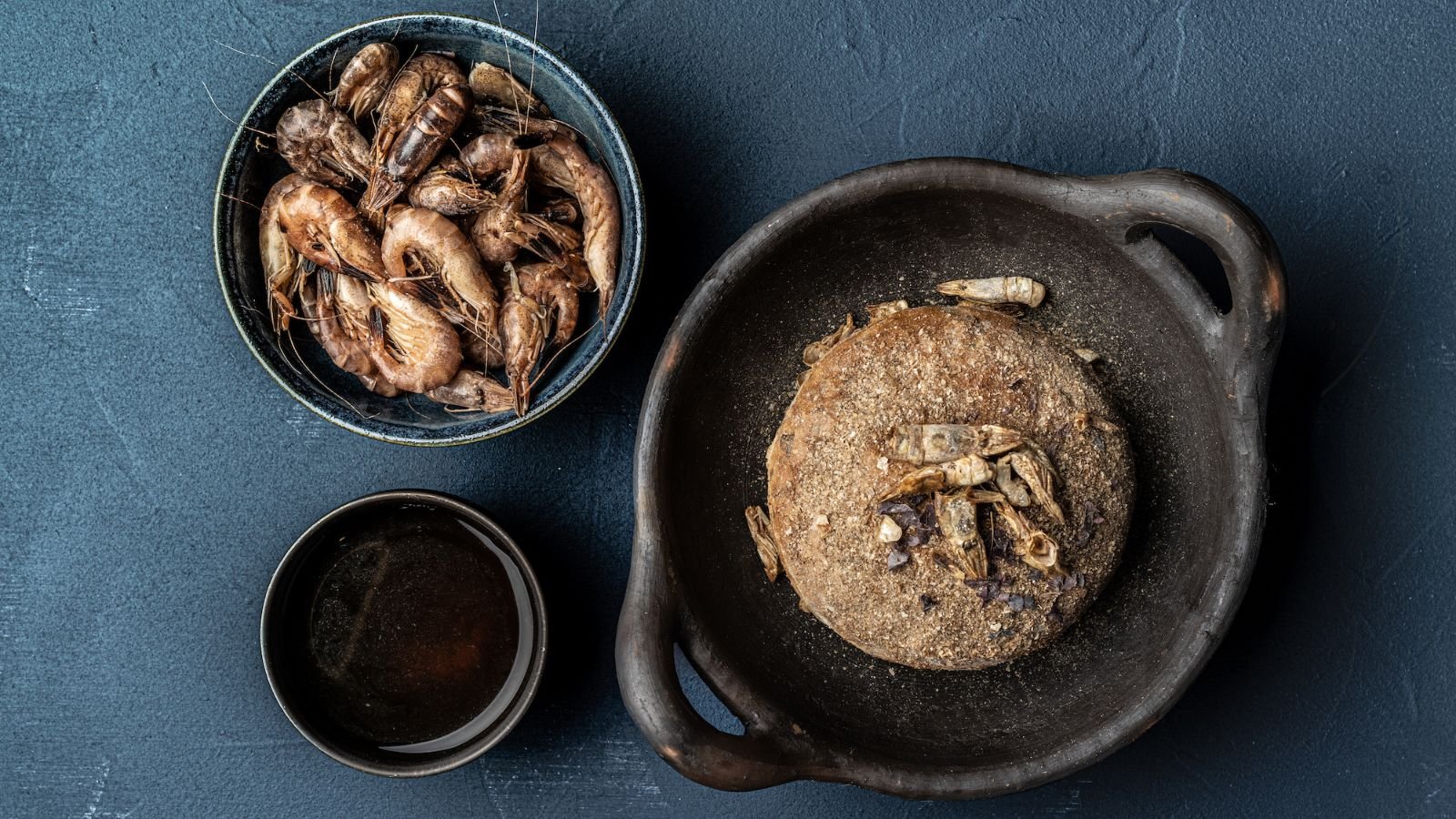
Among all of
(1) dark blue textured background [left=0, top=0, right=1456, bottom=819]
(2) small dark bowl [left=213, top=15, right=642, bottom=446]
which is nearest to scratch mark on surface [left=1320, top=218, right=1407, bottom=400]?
(1) dark blue textured background [left=0, top=0, right=1456, bottom=819]

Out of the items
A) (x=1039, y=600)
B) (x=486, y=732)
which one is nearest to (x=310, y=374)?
(x=486, y=732)

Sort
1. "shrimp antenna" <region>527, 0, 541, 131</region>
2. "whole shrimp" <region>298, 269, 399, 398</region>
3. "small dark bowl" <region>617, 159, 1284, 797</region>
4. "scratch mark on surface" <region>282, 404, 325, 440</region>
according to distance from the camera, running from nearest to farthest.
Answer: "small dark bowl" <region>617, 159, 1284, 797</region>, "shrimp antenna" <region>527, 0, 541, 131</region>, "whole shrimp" <region>298, 269, 399, 398</region>, "scratch mark on surface" <region>282, 404, 325, 440</region>

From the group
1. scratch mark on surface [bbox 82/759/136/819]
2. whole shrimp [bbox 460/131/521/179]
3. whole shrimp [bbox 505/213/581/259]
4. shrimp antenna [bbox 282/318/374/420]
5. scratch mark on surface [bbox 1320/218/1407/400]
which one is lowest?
scratch mark on surface [bbox 82/759/136/819]

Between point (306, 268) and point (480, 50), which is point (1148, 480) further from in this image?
point (306, 268)

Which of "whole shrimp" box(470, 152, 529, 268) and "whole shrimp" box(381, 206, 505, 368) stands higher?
"whole shrimp" box(470, 152, 529, 268)

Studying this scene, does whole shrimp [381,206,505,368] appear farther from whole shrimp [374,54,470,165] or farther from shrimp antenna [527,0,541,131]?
shrimp antenna [527,0,541,131]

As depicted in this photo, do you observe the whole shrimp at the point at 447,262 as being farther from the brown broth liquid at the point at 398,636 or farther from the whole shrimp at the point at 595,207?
the brown broth liquid at the point at 398,636

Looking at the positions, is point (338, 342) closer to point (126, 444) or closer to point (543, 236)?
point (543, 236)
